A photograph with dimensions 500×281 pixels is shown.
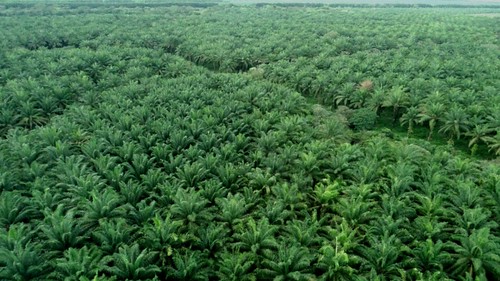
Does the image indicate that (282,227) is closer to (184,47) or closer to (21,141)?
(21,141)

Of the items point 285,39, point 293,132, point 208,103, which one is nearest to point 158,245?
point 293,132

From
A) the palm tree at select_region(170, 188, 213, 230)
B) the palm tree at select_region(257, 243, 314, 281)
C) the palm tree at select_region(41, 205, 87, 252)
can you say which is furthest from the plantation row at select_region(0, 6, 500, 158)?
the palm tree at select_region(41, 205, 87, 252)

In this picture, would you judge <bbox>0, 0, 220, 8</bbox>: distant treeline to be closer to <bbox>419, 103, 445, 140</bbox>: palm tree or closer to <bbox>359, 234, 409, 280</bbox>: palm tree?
<bbox>419, 103, 445, 140</bbox>: palm tree

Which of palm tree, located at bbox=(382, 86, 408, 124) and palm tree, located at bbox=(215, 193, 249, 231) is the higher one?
palm tree, located at bbox=(382, 86, 408, 124)

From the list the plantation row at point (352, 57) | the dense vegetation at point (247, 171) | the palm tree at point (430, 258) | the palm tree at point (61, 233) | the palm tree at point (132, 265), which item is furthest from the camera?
the plantation row at point (352, 57)

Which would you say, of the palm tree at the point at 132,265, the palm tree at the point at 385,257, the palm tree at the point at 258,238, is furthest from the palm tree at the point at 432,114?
the palm tree at the point at 132,265

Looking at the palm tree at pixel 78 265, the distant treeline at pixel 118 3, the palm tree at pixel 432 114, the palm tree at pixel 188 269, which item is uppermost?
the distant treeline at pixel 118 3

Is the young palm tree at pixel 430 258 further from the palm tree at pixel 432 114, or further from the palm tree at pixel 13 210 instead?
the palm tree at pixel 13 210
